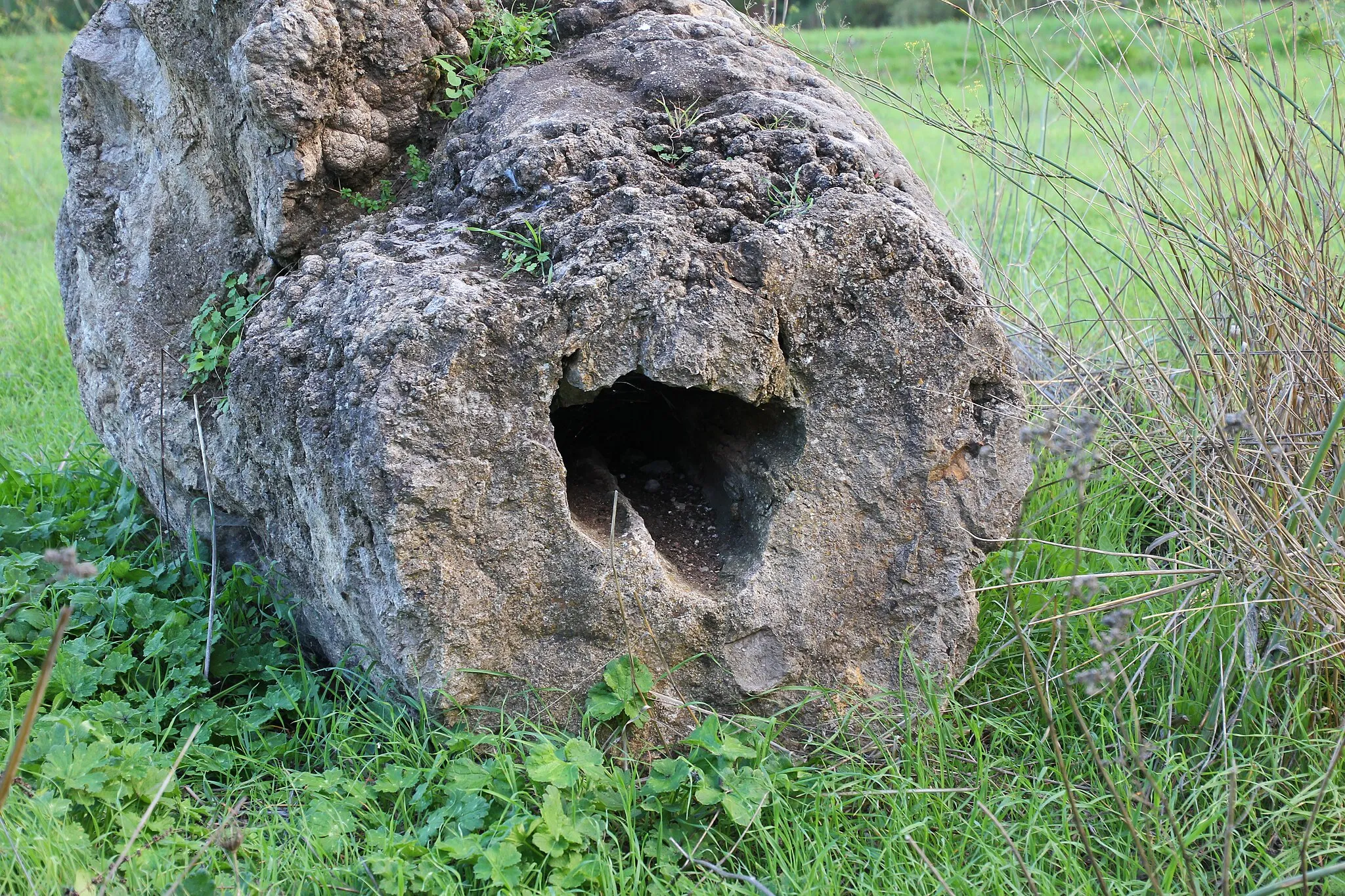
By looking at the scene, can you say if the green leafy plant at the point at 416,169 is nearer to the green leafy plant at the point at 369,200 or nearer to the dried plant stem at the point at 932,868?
the green leafy plant at the point at 369,200

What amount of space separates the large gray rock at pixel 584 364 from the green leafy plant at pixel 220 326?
68 mm

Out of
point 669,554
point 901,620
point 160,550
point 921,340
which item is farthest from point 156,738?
point 921,340

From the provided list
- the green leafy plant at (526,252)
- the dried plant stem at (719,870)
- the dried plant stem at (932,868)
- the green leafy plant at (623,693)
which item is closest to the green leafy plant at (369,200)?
the green leafy plant at (526,252)

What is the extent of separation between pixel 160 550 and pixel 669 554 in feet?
4.99

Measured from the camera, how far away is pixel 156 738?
2354 millimetres

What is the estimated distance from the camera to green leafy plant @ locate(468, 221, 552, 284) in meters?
2.16

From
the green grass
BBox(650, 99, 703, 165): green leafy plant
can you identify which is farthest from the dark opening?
the green grass

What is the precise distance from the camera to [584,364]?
210cm

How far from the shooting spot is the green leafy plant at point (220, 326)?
2562 millimetres

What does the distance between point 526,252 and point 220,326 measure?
916 mm

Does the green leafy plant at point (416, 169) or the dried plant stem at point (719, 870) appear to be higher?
the green leafy plant at point (416, 169)

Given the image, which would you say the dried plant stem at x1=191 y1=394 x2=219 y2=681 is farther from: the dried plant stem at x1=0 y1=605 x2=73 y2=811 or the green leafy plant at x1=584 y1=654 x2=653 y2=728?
the dried plant stem at x1=0 y1=605 x2=73 y2=811

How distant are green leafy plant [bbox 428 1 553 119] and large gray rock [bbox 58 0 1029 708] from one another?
62 millimetres

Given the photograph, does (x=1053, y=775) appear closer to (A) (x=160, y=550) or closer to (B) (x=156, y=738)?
(B) (x=156, y=738)
